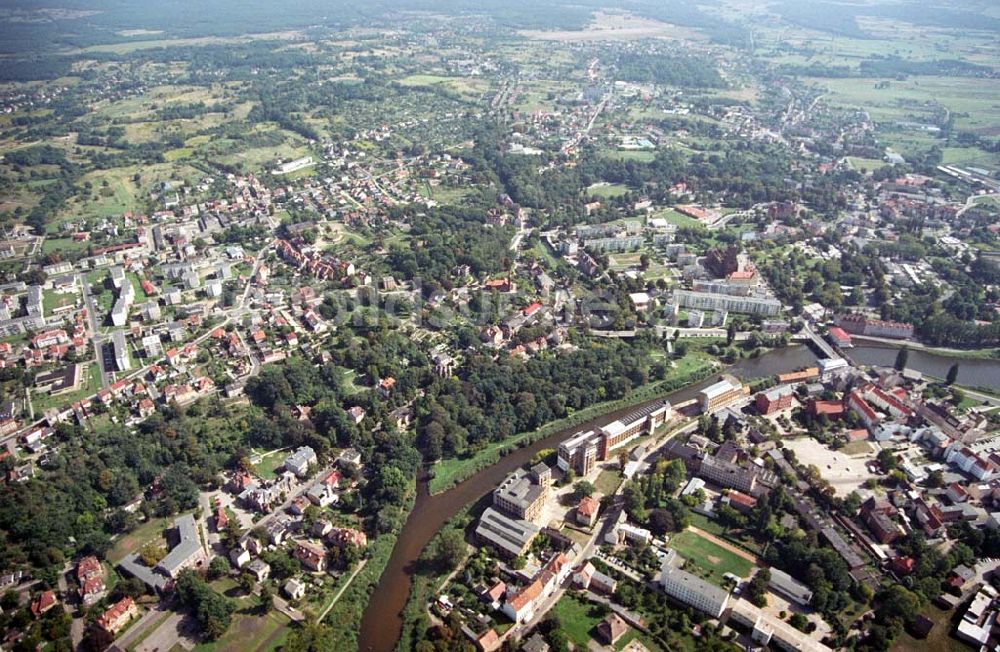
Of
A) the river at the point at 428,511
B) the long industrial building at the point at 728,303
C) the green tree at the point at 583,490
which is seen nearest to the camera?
the river at the point at 428,511

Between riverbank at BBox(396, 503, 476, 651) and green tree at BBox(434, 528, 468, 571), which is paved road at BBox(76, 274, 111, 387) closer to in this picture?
riverbank at BBox(396, 503, 476, 651)

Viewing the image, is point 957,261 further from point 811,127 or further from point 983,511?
point 811,127

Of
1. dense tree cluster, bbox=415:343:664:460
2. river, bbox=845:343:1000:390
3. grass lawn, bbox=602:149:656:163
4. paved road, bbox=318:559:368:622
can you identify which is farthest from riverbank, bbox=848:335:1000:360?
grass lawn, bbox=602:149:656:163

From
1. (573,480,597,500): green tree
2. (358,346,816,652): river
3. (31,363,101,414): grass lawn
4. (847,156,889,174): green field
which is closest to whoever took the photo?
(358,346,816,652): river

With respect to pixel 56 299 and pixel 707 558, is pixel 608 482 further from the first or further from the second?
pixel 56 299

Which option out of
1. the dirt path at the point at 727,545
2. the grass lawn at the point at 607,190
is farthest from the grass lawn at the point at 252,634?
the grass lawn at the point at 607,190

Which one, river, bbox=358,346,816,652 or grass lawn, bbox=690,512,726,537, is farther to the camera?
grass lawn, bbox=690,512,726,537

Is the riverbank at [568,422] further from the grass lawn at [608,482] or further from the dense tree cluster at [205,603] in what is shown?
the dense tree cluster at [205,603]
